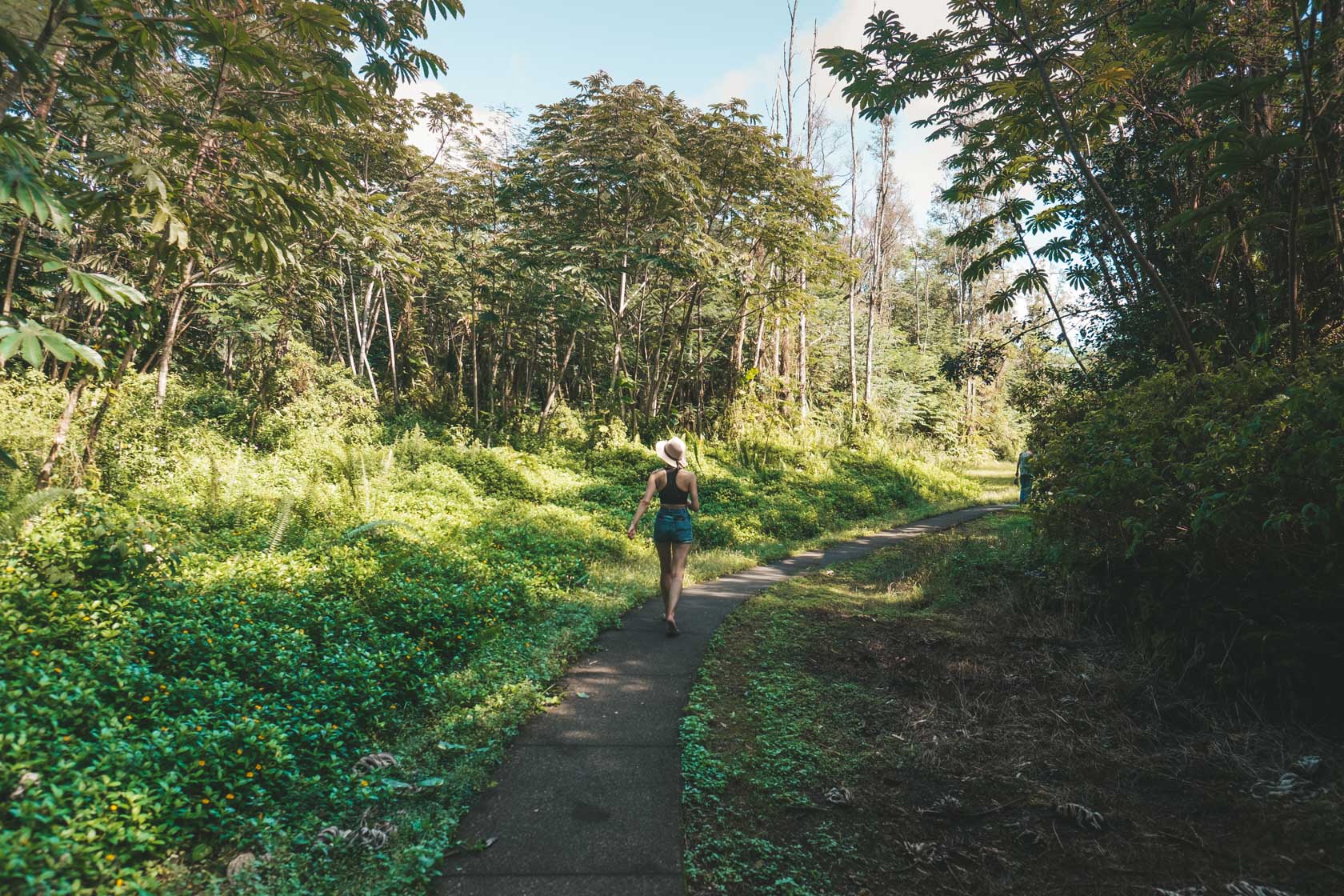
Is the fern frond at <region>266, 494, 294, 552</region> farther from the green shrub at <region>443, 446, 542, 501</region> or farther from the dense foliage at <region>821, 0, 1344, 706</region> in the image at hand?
the dense foliage at <region>821, 0, 1344, 706</region>

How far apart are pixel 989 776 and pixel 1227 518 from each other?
77.5 inches

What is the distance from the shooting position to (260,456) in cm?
1076

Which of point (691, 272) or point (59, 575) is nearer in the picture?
point (59, 575)

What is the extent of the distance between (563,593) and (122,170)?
4793 millimetres

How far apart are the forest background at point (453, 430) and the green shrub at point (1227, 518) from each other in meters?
0.03

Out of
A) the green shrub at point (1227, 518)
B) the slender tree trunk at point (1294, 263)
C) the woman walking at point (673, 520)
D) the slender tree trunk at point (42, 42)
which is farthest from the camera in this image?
the woman walking at point (673, 520)

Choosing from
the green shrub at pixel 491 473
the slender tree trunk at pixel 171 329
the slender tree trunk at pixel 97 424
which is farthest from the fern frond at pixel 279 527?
the green shrub at pixel 491 473

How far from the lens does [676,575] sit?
229 inches

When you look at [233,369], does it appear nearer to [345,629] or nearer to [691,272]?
[691,272]

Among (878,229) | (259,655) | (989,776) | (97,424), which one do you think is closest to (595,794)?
(989,776)

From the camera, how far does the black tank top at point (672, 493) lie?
5879 millimetres

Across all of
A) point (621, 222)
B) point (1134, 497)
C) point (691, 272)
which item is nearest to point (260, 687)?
point (1134, 497)

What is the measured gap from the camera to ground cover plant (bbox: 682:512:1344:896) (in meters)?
2.54

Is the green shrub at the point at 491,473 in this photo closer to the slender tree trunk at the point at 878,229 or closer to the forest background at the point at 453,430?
the forest background at the point at 453,430
